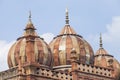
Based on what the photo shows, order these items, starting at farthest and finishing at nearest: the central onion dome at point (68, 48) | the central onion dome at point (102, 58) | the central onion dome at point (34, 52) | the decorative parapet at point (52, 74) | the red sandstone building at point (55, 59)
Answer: the central onion dome at point (102, 58) < the central onion dome at point (68, 48) < the central onion dome at point (34, 52) < the decorative parapet at point (52, 74) < the red sandstone building at point (55, 59)

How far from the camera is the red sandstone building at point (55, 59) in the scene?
1421 inches

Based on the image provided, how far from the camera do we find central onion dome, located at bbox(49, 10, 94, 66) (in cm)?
4419

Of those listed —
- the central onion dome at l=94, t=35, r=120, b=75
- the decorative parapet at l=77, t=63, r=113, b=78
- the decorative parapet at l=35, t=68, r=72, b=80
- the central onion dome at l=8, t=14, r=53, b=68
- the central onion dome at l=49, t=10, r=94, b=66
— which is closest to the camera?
the decorative parapet at l=35, t=68, r=72, b=80

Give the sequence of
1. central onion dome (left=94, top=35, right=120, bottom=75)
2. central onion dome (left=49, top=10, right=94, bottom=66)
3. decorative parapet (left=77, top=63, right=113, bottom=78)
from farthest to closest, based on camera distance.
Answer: central onion dome (left=94, top=35, right=120, bottom=75)
central onion dome (left=49, top=10, right=94, bottom=66)
decorative parapet (left=77, top=63, right=113, bottom=78)

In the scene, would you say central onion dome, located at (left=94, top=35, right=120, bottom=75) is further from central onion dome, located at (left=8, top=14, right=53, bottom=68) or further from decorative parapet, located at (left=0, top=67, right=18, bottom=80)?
decorative parapet, located at (left=0, top=67, right=18, bottom=80)

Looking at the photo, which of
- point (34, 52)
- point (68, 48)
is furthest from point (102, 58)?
point (34, 52)

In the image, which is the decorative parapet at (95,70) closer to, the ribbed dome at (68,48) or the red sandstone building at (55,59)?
the red sandstone building at (55,59)

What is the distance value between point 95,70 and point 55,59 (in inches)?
232

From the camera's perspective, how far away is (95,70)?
4128 centimetres

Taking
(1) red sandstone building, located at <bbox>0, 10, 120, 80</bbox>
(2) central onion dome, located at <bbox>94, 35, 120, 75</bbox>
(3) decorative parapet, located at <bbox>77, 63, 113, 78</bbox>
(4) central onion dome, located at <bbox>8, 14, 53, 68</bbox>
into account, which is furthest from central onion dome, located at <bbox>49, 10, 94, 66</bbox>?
(2) central onion dome, located at <bbox>94, 35, 120, 75</bbox>

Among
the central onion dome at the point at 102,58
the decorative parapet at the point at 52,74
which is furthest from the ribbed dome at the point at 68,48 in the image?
the decorative parapet at the point at 52,74

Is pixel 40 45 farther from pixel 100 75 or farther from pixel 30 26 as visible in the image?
pixel 100 75

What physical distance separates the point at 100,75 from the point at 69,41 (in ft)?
21.9

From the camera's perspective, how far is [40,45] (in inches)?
1606
